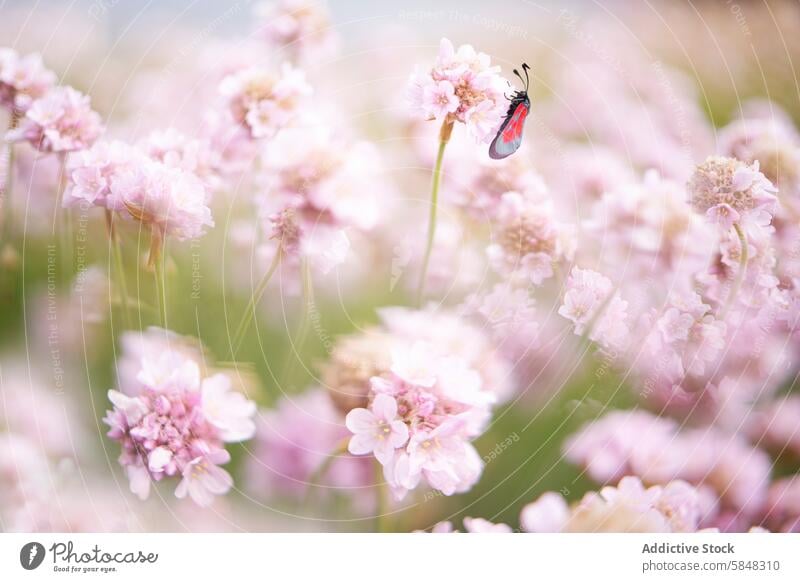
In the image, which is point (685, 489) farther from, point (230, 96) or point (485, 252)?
point (230, 96)

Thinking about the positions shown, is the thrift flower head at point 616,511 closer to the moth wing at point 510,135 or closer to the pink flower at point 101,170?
the moth wing at point 510,135

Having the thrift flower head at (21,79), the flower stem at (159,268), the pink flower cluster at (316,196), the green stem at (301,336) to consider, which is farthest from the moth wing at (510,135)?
the thrift flower head at (21,79)

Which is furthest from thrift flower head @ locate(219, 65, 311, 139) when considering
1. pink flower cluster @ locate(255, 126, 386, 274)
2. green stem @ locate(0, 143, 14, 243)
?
green stem @ locate(0, 143, 14, 243)

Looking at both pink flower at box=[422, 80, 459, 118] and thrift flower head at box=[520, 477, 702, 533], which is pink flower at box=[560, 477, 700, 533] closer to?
thrift flower head at box=[520, 477, 702, 533]

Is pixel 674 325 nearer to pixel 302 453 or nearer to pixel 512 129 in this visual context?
pixel 512 129

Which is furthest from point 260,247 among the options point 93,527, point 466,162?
point 93,527
